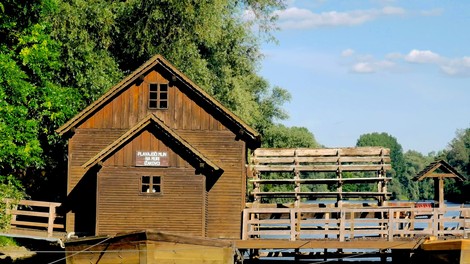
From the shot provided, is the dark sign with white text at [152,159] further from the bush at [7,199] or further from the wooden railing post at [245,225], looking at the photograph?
the bush at [7,199]

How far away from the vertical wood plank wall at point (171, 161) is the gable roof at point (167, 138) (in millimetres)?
304

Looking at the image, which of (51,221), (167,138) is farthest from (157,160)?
(51,221)

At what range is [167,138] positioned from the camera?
115 ft

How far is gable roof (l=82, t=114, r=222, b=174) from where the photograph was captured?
34.3 meters

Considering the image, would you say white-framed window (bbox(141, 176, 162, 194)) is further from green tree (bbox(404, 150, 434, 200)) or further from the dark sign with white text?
green tree (bbox(404, 150, 434, 200))

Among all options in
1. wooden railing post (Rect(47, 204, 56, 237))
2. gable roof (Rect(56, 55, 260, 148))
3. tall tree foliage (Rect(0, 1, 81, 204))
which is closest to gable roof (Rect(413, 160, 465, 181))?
gable roof (Rect(56, 55, 260, 148))

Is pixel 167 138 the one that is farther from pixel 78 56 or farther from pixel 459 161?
pixel 459 161

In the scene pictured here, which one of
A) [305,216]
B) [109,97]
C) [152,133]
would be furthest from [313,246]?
[109,97]

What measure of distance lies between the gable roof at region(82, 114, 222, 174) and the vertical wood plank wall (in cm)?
30

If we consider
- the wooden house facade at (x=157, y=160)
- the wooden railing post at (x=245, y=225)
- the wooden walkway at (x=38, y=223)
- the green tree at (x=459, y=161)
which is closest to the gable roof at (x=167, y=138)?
the wooden house facade at (x=157, y=160)

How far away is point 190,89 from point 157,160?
10.7 ft

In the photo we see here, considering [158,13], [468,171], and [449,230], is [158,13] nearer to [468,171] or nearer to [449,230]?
[449,230]

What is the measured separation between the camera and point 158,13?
4750 centimetres

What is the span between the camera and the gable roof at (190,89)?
35.6 meters
